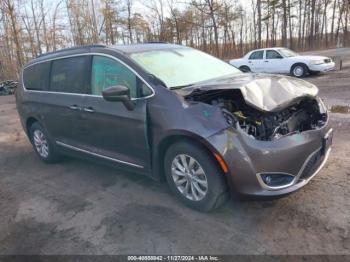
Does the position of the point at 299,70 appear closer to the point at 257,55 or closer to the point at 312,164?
the point at 257,55

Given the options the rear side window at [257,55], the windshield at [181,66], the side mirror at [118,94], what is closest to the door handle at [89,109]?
the side mirror at [118,94]

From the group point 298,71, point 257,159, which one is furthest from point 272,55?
point 257,159

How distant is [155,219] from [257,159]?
1.26 m

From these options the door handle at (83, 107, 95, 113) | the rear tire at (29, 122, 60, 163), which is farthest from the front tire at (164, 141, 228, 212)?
the rear tire at (29, 122, 60, 163)

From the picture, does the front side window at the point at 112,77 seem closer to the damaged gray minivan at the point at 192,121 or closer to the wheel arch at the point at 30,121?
the damaged gray minivan at the point at 192,121

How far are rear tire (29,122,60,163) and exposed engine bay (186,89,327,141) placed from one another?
10.1ft

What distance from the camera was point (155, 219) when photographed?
3.50 meters

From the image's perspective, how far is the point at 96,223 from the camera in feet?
11.7

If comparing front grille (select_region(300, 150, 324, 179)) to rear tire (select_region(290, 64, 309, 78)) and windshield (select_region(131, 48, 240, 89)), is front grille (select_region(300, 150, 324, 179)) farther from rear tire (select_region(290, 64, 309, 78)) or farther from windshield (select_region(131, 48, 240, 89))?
rear tire (select_region(290, 64, 309, 78))

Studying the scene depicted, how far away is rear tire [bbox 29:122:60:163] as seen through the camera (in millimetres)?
5488

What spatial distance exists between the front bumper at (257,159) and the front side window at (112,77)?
3.65 ft

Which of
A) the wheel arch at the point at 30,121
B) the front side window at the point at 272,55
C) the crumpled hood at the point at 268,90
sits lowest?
the wheel arch at the point at 30,121

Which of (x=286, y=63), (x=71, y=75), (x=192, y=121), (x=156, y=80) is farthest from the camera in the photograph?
(x=286, y=63)

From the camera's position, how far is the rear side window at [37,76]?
17.4ft
